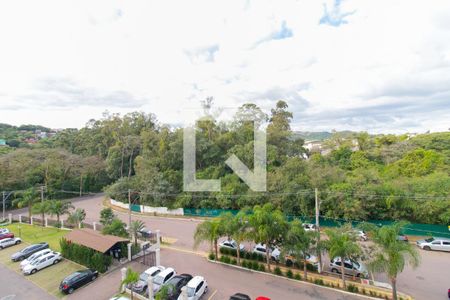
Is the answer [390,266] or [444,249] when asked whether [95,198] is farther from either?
[444,249]

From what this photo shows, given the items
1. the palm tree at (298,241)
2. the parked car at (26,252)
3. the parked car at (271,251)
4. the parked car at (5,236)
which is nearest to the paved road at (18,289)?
the parked car at (26,252)

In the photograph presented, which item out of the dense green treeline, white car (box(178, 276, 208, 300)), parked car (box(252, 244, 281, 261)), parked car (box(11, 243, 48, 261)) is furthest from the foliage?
the dense green treeline

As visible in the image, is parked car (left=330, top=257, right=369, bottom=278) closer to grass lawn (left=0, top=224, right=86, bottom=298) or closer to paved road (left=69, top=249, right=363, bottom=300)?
paved road (left=69, top=249, right=363, bottom=300)

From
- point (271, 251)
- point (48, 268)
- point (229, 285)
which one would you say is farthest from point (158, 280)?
point (48, 268)

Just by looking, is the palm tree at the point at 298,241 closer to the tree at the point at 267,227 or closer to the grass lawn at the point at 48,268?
the tree at the point at 267,227

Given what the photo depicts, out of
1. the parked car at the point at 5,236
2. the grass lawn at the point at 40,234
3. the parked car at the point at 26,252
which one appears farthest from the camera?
the parked car at the point at 5,236

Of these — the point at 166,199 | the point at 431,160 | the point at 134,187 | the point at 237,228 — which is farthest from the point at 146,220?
the point at 431,160

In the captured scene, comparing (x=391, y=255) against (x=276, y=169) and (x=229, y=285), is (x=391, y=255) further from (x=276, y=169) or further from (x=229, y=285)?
(x=276, y=169)
